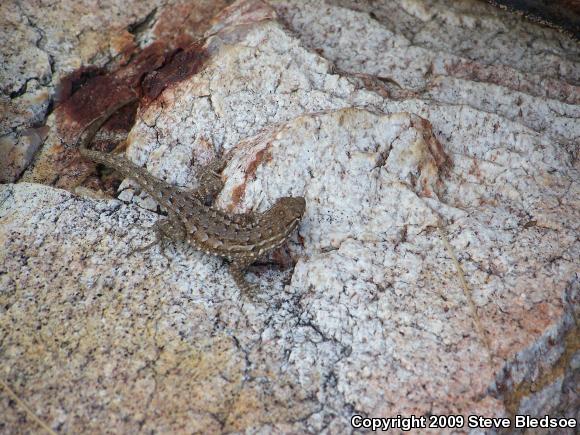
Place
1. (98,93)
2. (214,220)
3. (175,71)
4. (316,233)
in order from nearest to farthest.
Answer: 1. (316,233)
2. (214,220)
3. (175,71)
4. (98,93)

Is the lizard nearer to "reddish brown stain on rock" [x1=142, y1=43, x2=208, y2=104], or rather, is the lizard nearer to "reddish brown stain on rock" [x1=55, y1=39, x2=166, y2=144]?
"reddish brown stain on rock" [x1=55, y1=39, x2=166, y2=144]

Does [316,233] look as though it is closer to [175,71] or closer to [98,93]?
[175,71]

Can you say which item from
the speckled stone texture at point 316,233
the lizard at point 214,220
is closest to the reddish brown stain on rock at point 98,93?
the speckled stone texture at point 316,233

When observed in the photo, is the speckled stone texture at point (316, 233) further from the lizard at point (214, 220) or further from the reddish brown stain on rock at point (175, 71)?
the lizard at point (214, 220)

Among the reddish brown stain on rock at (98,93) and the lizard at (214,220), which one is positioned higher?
the reddish brown stain on rock at (98,93)

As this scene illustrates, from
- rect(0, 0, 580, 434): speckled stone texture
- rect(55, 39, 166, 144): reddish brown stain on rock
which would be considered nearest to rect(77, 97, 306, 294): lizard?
rect(0, 0, 580, 434): speckled stone texture

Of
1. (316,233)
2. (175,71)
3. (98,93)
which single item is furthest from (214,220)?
(98,93)

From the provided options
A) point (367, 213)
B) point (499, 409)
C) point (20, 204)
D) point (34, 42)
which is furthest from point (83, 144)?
point (499, 409)
